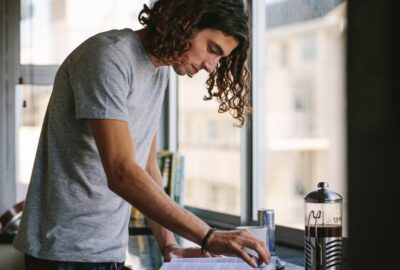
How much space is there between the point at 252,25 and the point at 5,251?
5.27 ft

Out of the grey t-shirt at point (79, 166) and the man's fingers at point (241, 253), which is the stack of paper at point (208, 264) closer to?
the grey t-shirt at point (79, 166)

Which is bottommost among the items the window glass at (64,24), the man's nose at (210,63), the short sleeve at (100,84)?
the short sleeve at (100,84)

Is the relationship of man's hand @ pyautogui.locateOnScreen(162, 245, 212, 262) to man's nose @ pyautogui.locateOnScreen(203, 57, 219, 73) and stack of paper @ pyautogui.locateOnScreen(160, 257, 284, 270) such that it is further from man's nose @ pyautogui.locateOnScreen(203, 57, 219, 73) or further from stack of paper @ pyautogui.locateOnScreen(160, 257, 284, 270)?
man's nose @ pyautogui.locateOnScreen(203, 57, 219, 73)

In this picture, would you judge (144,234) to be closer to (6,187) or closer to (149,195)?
(6,187)

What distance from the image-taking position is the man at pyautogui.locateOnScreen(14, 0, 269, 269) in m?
1.31

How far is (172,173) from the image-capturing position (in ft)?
10.2

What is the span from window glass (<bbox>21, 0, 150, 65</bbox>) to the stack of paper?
7.06 ft

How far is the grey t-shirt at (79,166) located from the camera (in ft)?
4.45

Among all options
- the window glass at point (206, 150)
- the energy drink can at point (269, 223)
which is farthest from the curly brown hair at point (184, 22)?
the window glass at point (206, 150)

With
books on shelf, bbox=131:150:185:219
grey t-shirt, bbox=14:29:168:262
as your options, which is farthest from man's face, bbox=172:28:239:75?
books on shelf, bbox=131:150:185:219

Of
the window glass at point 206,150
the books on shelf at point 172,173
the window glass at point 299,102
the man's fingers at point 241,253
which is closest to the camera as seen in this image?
the man's fingers at point 241,253

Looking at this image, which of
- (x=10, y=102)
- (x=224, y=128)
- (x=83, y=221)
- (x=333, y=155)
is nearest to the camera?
(x=83, y=221)
